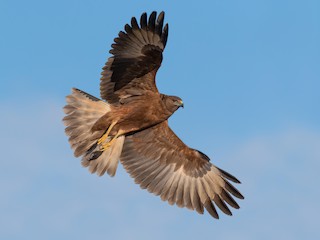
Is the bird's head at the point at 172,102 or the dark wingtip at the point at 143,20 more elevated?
the dark wingtip at the point at 143,20

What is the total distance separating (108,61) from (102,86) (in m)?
0.51

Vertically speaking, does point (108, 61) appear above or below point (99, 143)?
above

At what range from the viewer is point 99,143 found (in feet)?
45.9

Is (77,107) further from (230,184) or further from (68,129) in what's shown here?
(230,184)

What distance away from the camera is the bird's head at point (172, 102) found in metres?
13.6

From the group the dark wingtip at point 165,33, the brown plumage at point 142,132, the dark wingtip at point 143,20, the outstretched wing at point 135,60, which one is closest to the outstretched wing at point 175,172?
the brown plumage at point 142,132

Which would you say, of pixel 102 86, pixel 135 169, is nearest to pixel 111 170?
pixel 135 169

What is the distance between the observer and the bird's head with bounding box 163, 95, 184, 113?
13.6 metres

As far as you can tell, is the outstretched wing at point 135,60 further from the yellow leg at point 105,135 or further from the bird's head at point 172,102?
the yellow leg at point 105,135

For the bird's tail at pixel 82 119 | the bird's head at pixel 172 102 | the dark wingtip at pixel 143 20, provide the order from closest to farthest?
the dark wingtip at pixel 143 20 < the bird's head at pixel 172 102 < the bird's tail at pixel 82 119

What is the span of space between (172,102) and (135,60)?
1.04 meters

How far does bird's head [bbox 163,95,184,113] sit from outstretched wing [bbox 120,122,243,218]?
0.81 metres

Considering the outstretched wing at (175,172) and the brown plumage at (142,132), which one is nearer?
the brown plumage at (142,132)

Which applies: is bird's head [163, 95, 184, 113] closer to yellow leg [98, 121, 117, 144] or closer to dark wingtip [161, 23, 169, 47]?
yellow leg [98, 121, 117, 144]
